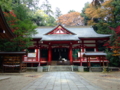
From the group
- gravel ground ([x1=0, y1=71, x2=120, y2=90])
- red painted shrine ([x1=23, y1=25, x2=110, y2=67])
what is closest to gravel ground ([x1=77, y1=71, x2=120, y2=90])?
gravel ground ([x1=0, y1=71, x2=120, y2=90])

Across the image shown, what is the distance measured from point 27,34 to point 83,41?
926 centimetres

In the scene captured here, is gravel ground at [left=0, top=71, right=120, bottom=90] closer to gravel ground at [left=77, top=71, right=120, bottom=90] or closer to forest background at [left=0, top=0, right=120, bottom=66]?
gravel ground at [left=77, top=71, right=120, bottom=90]

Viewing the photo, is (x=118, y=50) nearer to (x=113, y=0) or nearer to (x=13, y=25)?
(x=13, y=25)

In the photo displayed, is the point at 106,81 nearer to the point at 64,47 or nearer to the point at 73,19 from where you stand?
the point at 64,47

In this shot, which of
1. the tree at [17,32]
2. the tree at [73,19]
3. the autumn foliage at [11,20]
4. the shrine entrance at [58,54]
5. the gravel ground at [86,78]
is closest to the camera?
the gravel ground at [86,78]

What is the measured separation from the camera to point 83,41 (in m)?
18.9

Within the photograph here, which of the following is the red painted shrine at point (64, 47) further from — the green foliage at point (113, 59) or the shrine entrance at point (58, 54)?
the green foliage at point (113, 59)

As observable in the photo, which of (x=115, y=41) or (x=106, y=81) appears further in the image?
(x=115, y=41)

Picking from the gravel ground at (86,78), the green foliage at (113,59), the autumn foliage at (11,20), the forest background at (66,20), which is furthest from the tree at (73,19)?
the gravel ground at (86,78)

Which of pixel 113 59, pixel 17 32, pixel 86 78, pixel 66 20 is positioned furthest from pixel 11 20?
pixel 66 20

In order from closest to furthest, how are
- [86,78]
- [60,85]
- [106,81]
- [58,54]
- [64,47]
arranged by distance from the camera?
[60,85], [106,81], [86,78], [64,47], [58,54]

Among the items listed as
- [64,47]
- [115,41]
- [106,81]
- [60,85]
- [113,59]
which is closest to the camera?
[60,85]

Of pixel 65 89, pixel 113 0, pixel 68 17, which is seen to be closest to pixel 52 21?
pixel 68 17

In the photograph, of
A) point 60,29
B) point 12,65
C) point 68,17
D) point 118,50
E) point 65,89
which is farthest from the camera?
point 68,17
